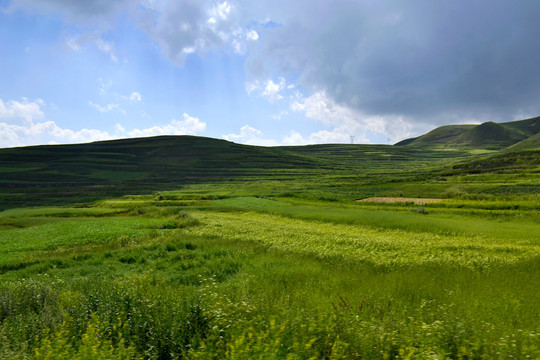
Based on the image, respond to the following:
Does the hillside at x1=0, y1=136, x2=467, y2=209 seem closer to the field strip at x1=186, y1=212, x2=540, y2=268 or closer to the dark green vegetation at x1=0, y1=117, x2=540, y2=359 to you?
the dark green vegetation at x1=0, y1=117, x2=540, y2=359

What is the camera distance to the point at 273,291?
42.1 feet

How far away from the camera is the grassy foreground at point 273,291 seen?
7184 millimetres

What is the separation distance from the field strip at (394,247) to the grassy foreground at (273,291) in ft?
0.46

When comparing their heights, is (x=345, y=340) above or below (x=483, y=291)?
above

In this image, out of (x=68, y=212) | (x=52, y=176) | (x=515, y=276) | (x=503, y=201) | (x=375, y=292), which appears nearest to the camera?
(x=375, y=292)

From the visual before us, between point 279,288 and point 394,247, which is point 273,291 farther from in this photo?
point 394,247

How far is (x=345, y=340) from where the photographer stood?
Result: 24.5 ft

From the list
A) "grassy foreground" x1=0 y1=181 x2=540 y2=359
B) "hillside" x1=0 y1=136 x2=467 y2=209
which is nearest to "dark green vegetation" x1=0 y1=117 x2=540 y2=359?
"grassy foreground" x1=0 y1=181 x2=540 y2=359

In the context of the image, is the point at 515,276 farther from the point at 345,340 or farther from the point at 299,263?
the point at 345,340

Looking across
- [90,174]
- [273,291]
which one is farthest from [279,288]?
[90,174]

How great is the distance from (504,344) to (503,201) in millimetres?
48879

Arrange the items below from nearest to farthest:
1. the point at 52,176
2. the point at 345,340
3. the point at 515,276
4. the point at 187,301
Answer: the point at 345,340 < the point at 187,301 < the point at 515,276 < the point at 52,176

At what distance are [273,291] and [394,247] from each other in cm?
1208

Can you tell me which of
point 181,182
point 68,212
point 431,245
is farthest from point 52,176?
point 431,245
